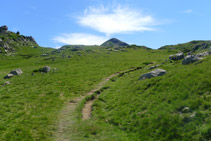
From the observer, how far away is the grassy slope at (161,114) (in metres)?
11.7

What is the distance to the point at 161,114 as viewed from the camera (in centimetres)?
1401

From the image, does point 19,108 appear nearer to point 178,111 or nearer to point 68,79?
point 68,79

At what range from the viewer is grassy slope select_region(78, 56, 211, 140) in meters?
11.7

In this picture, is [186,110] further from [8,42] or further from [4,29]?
[4,29]

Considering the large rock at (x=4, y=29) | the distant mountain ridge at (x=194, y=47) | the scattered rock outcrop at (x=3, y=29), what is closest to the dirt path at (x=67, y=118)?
the distant mountain ridge at (x=194, y=47)

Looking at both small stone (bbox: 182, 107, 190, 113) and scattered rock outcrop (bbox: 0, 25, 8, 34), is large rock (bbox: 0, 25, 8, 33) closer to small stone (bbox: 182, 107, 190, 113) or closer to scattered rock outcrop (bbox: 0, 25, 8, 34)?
scattered rock outcrop (bbox: 0, 25, 8, 34)

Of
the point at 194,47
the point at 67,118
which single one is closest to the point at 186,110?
the point at 67,118

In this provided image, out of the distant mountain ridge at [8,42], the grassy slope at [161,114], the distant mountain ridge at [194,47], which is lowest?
the grassy slope at [161,114]

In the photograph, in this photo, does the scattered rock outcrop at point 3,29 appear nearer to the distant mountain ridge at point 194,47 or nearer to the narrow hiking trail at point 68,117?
the distant mountain ridge at point 194,47

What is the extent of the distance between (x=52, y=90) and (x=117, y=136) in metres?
17.9

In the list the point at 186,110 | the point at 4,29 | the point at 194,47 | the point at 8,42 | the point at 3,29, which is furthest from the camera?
the point at 4,29

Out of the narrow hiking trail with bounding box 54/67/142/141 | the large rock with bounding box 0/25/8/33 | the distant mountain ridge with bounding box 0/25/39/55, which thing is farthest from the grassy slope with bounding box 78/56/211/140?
the large rock with bounding box 0/25/8/33

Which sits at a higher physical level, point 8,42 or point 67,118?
point 8,42

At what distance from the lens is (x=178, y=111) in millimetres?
13727
